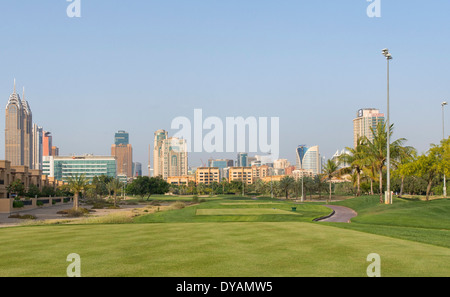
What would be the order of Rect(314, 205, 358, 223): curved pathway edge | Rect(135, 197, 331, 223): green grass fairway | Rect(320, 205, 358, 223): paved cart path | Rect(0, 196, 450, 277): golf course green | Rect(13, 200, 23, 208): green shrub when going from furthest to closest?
Rect(13, 200, 23, 208): green shrub
Rect(320, 205, 358, 223): paved cart path
Rect(314, 205, 358, 223): curved pathway edge
Rect(135, 197, 331, 223): green grass fairway
Rect(0, 196, 450, 277): golf course green

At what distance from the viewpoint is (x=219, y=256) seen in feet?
46.1

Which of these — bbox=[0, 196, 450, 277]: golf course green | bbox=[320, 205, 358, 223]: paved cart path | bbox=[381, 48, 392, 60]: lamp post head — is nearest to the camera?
bbox=[0, 196, 450, 277]: golf course green

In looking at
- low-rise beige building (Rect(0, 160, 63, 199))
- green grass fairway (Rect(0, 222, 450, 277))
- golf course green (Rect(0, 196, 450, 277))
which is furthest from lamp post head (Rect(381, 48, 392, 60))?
low-rise beige building (Rect(0, 160, 63, 199))

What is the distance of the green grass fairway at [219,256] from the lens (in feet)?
38.4

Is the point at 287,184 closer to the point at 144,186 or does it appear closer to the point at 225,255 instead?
the point at 144,186

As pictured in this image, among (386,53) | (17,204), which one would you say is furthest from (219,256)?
(17,204)

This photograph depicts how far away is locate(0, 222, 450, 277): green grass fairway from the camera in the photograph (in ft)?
Result: 38.4

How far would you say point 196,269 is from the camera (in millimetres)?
11930

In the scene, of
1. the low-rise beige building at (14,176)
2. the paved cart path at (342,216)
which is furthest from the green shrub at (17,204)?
the paved cart path at (342,216)

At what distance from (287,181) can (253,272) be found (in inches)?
4273

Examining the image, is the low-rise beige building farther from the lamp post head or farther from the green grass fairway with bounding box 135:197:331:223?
the lamp post head

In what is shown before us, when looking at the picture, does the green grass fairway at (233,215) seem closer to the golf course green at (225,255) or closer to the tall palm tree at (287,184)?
the golf course green at (225,255)

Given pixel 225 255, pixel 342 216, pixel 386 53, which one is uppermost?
pixel 386 53
